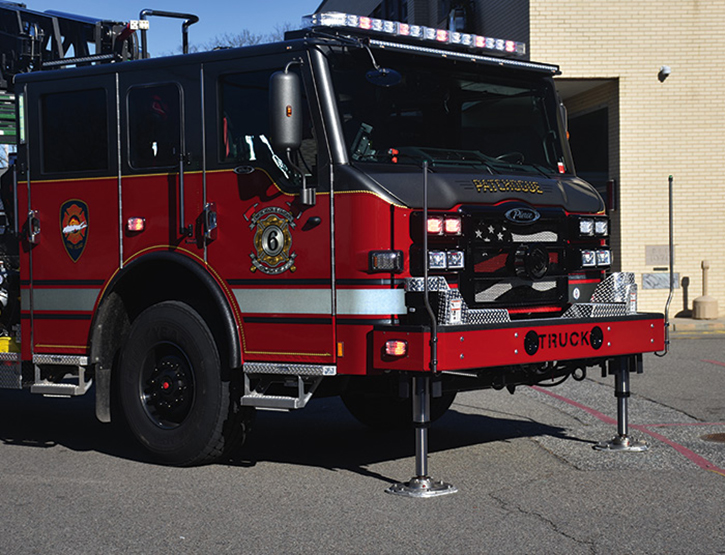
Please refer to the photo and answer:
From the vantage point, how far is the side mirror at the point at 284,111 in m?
6.65

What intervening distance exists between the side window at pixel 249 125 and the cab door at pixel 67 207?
0.98m

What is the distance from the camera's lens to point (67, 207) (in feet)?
26.6

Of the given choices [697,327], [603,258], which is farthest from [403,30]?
[697,327]

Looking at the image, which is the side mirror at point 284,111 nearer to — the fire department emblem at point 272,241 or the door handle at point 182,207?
the fire department emblem at point 272,241

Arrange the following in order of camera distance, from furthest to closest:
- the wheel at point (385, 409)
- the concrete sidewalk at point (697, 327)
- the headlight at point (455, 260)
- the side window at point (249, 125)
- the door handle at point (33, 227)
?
the concrete sidewalk at point (697, 327) → the wheel at point (385, 409) → the door handle at point (33, 227) → the side window at point (249, 125) → the headlight at point (455, 260)

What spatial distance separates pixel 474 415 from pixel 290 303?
3.34 metres

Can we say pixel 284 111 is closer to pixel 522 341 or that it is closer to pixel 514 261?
pixel 514 261

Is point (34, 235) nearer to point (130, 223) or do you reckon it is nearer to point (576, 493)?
point (130, 223)

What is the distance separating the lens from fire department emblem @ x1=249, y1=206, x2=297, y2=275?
7.01 m

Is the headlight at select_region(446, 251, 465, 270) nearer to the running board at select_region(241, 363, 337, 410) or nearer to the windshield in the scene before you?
the windshield

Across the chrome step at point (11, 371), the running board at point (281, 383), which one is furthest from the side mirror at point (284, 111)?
the chrome step at point (11, 371)

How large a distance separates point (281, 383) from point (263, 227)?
1.01 m

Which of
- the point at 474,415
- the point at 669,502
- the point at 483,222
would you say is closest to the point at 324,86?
the point at 483,222

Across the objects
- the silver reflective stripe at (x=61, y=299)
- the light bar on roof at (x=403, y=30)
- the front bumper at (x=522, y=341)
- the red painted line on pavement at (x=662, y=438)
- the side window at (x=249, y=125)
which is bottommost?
the red painted line on pavement at (x=662, y=438)
